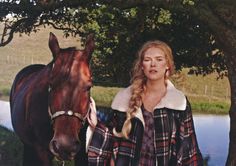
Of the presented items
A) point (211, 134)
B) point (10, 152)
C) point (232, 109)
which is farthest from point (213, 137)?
point (232, 109)

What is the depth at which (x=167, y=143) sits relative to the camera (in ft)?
11.1

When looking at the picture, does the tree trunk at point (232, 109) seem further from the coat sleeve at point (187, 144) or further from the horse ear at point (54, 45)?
the coat sleeve at point (187, 144)

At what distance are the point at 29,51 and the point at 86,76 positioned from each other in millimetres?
38562

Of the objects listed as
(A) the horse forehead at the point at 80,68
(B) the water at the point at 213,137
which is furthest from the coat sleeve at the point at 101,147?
(B) the water at the point at 213,137

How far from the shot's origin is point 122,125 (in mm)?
3482

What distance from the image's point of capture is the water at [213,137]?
13.3 meters

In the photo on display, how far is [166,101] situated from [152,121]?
0.18 m

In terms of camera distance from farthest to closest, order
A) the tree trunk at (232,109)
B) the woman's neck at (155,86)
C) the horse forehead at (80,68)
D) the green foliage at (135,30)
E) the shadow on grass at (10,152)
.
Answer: the green foliage at (135,30), the shadow on grass at (10,152), the tree trunk at (232,109), the horse forehead at (80,68), the woman's neck at (155,86)

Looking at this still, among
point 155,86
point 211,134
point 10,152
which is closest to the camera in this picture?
point 155,86

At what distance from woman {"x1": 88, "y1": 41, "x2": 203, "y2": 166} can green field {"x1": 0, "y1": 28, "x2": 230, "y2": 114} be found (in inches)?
456

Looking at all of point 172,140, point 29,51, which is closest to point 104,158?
point 172,140

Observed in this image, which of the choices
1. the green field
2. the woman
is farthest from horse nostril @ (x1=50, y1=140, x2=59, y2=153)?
the green field

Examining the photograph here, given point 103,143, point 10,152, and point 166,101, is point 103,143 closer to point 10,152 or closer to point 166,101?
point 166,101

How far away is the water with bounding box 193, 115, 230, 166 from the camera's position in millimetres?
13325
